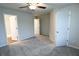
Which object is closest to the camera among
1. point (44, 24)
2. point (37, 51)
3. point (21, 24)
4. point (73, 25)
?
point (37, 51)

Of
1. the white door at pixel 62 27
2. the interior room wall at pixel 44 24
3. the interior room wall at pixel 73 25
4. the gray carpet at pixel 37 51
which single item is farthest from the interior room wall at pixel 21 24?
the interior room wall at pixel 73 25

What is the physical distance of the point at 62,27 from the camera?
4.75 m

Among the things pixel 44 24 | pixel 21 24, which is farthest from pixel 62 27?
pixel 44 24

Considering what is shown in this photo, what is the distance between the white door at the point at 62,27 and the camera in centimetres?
464

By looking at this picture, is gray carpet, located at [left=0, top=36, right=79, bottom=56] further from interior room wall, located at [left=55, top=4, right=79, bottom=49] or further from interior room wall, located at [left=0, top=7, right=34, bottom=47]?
interior room wall, located at [left=0, top=7, right=34, bottom=47]

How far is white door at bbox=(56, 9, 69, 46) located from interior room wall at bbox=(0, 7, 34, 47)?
8.83 feet

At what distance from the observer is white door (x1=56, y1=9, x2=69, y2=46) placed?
15.2 feet

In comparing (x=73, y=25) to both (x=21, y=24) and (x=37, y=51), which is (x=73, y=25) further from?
(x=21, y=24)

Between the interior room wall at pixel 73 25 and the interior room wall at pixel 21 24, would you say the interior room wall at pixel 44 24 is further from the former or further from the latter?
the interior room wall at pixel 73 25

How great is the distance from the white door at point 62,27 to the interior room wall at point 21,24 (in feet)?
8.83

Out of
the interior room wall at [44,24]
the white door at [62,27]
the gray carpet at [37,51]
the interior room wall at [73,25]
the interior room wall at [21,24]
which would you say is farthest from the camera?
the interior room wall at [44,24]

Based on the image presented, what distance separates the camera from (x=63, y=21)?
15.4ft

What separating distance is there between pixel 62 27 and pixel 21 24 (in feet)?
9.61

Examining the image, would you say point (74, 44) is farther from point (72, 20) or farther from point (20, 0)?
point (20, 0)
